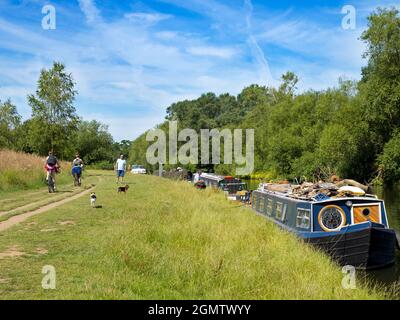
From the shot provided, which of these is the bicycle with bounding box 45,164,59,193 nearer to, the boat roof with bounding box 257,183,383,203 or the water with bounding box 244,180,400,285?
the boat roof with bounding box 257,183,383,203

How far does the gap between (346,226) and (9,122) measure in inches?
1901

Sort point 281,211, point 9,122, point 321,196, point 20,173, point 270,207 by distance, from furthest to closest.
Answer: point 9,122, point 20,173, point 270,207, point 281,211, point 321,196

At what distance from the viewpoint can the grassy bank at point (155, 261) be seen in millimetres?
6000

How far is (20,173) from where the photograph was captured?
2067 centimetres

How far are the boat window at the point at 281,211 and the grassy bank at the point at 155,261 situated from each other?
10.2 feet

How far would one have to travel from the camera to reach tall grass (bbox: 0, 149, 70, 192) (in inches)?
757

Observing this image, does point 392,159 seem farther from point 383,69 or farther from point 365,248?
point 365,248

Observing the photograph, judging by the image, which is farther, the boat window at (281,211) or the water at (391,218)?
the boat window at (281,211)

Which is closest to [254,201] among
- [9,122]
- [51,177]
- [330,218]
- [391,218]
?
[391,218]

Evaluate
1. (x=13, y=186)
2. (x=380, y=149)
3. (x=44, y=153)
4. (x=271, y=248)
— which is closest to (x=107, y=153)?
(x=44, y=153)

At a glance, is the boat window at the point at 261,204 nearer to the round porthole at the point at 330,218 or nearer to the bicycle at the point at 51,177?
the round porthole at the point at 330,218

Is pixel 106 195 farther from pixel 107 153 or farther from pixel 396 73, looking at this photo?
pixel 107 153

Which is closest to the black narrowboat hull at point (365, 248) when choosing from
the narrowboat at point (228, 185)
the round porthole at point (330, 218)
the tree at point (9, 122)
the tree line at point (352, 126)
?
the round porthole at point (330, 218)

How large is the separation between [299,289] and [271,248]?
333cm
